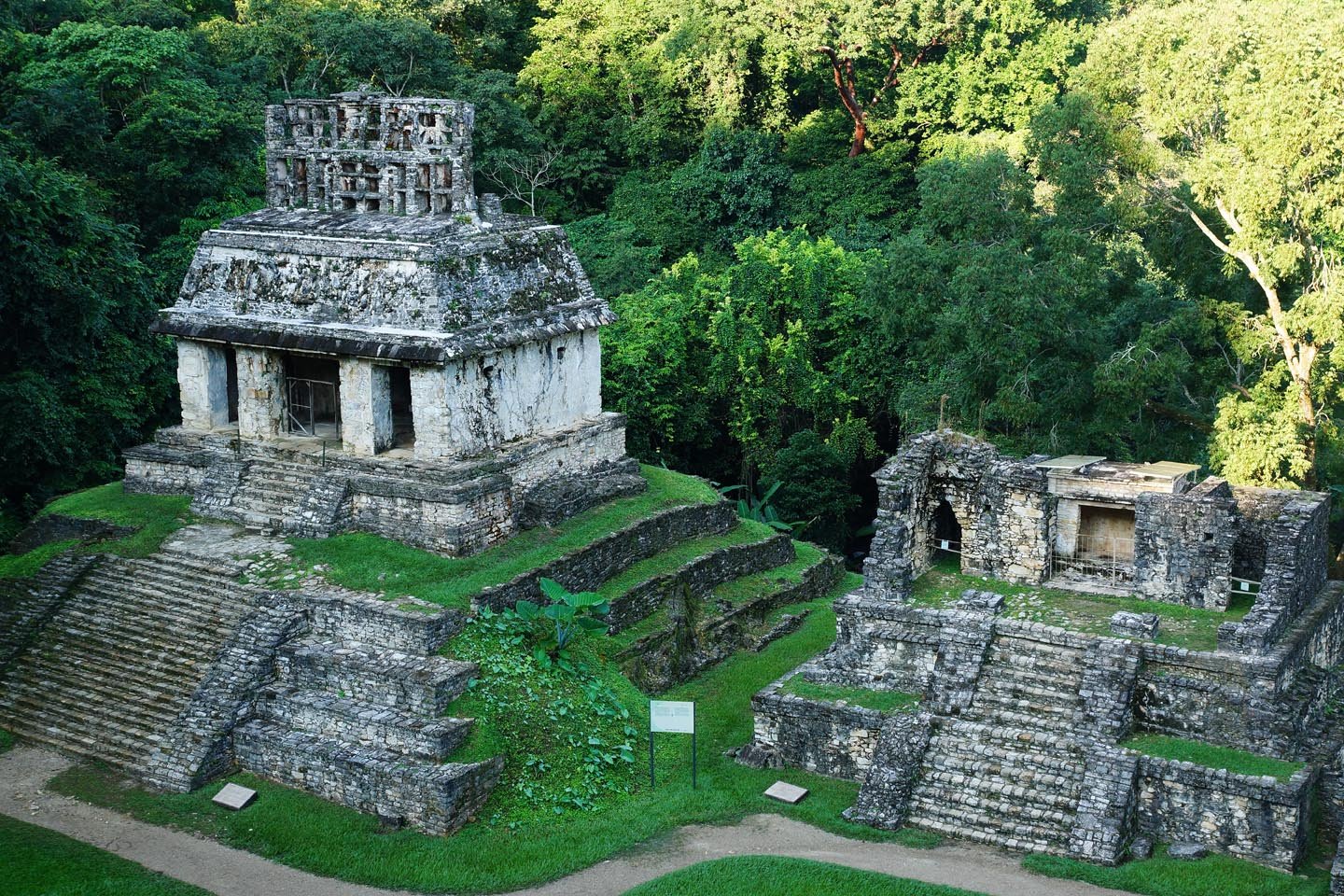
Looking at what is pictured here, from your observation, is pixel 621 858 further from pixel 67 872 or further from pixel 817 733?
pixel 67 872

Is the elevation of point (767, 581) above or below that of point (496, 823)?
above

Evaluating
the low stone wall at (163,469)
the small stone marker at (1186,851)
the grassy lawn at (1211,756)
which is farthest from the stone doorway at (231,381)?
the small stone marker at (1186,851)

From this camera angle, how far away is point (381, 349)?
19.9m

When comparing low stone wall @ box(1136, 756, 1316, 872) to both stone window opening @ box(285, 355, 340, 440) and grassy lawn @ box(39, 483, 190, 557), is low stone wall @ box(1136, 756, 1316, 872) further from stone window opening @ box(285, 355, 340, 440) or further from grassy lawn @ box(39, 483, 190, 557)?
grassy lawn @ box(39, 483, 190, 557)

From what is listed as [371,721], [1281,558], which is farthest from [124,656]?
[1281,558]

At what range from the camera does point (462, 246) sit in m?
20.6

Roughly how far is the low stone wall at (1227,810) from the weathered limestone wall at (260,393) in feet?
41.4

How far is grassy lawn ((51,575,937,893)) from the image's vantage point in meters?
15.4

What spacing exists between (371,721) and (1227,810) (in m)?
9.12

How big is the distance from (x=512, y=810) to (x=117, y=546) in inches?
293

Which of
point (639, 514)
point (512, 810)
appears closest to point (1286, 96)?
point (639, 514)

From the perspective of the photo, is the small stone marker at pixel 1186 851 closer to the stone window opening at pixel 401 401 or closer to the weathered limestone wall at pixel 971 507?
the weathered limestone wall at pixel 971 507

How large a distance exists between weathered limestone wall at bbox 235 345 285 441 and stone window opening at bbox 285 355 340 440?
0.76 ft

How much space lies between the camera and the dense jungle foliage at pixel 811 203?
2222 cm
